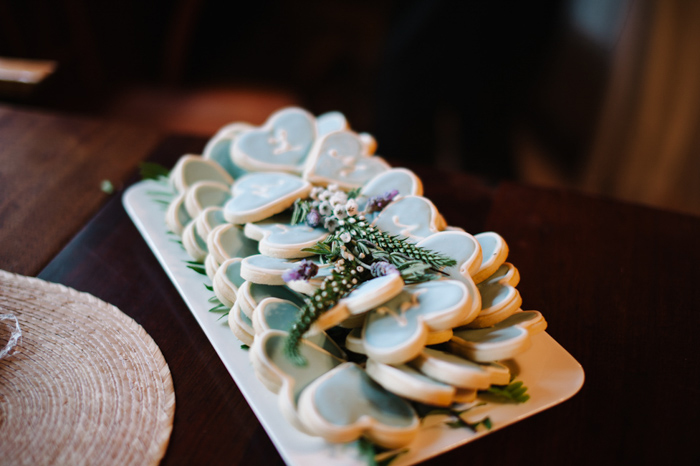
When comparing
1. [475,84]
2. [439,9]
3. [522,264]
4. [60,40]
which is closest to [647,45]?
[475,84]

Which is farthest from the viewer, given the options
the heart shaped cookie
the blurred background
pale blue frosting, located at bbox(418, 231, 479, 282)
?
the blurred background

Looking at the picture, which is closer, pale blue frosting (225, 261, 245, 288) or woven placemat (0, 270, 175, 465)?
woven placemat (0, 270, 175, 465)

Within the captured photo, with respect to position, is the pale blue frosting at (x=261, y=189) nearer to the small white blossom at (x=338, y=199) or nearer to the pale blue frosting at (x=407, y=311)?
the small white blossom at (x=338, y=199)

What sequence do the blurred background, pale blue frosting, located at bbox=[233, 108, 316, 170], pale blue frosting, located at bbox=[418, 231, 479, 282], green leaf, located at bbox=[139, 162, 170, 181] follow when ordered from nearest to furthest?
pale blue frosting, located at bbox=[418, 231, 479, 282]
pale blue frosting, located at bbox=[233, 108, 316, 170]
green leaf, located at bbox=[139, 162, 170, 181]
the blurred background

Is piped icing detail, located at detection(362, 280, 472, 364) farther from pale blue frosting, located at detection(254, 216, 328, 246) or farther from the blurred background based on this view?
the blurred background

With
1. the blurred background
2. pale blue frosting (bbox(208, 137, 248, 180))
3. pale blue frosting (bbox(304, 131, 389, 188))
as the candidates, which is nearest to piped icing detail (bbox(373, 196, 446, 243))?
pale blue frosting (bbox(304, 131, 389, 188))

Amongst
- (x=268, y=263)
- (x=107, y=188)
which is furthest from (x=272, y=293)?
(x=107, y=188)

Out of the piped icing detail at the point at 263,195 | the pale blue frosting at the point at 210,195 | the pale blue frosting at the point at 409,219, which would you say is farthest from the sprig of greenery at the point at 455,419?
the pale blue frosting at the point at 210,195

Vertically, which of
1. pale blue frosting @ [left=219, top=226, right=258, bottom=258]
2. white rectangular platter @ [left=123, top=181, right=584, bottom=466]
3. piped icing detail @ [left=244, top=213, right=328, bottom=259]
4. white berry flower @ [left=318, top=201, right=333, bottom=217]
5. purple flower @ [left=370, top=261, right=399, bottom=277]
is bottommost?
white rectangular platter @ [left=123, top=181, right=584, bottom=466]
